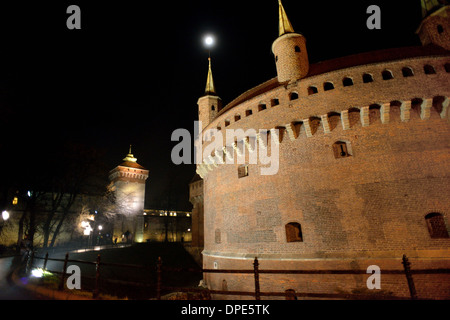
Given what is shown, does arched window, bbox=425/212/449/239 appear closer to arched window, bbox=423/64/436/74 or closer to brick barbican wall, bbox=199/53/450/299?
brick barbican wall, bbox=199/53/450/299

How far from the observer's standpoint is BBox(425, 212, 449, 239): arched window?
886cm

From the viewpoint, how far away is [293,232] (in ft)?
35.6

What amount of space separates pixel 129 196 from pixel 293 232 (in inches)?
1520

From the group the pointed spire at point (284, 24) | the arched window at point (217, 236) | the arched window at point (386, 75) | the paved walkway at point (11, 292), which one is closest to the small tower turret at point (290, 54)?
the pointed spire at point (284, 24)

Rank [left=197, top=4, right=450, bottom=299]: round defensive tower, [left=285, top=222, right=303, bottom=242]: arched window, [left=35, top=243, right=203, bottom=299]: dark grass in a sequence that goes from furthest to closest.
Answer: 1. [left=35, top=243, right=203, bottom=299]: dark grass
2. [left=285, top=222, right=303, bottom=242]: arched window
3. [left=197, top=4, right=450, bottom=299]: round defensive tower

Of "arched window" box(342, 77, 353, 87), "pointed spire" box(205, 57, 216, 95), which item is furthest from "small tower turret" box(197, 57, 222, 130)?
"arched window" box(342, 77, 353, 87)

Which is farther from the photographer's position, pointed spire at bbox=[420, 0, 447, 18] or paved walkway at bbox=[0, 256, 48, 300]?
pointed spire at bbox=[420, 0, 447, 18]

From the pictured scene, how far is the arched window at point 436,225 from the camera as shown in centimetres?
886

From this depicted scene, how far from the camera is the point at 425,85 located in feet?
32.9

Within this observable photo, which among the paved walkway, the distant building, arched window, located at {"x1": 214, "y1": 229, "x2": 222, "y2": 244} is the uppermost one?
the distant building

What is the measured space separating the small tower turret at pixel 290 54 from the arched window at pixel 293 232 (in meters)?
7.14

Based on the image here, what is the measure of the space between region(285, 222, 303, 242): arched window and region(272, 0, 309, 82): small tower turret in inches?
281
